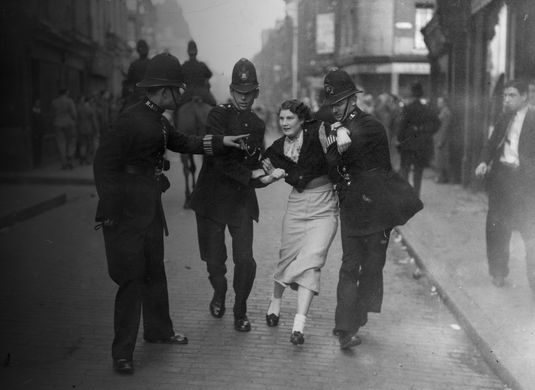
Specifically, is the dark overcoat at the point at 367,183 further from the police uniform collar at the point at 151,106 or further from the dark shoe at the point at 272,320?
the police uniform collar at the point at 151,106

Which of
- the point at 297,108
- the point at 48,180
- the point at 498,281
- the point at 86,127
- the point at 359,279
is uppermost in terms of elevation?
the point at 297,108

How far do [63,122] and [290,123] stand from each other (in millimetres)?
13378

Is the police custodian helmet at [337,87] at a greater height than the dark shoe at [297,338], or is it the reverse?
the police custodian helmet at [337,87]

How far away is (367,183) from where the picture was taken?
5.03 m

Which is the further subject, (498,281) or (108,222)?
(498,281)

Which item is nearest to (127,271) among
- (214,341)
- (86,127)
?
(214,341)

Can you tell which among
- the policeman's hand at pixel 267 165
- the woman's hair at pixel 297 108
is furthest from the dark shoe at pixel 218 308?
the woman's hair at pixel 297 108

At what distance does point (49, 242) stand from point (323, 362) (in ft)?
16.5

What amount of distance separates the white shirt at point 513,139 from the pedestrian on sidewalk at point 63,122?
12.7 meters

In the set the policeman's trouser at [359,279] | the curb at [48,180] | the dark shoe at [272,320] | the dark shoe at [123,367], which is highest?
the policeman's trouser at [359,279]

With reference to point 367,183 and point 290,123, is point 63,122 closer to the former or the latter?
A: point 290,123

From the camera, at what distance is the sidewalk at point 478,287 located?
4809mm

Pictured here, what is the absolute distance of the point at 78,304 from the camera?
6129 mm

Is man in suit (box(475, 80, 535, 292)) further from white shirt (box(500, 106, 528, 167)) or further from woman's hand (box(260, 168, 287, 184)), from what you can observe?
woman's hand (box(260, 168, 287, 184))
